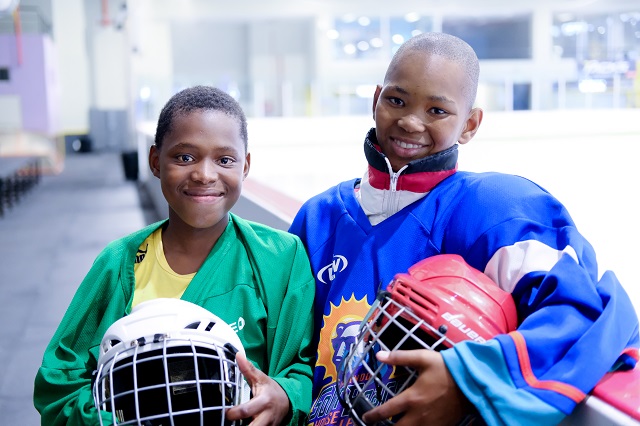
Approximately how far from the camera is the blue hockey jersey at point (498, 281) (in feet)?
2.90

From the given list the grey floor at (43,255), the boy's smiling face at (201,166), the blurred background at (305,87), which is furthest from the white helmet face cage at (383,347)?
the blurred background at (305,87)

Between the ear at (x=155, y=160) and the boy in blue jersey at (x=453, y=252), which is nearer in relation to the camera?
the boy in blue jersey at (x=453, y=252)

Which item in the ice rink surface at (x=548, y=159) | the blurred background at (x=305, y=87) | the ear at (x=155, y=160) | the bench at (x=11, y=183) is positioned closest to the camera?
the ear at (x=155, y=160)

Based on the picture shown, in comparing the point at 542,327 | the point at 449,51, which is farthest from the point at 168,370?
the point at 449,51

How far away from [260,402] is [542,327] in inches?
16.7

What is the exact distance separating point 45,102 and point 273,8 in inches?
193

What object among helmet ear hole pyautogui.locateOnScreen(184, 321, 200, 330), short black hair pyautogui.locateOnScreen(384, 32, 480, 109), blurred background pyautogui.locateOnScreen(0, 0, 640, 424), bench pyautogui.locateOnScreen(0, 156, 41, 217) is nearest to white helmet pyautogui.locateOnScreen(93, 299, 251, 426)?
helmet ear hole pyautogui.locateOnScreen(184, 321, 200, 330)

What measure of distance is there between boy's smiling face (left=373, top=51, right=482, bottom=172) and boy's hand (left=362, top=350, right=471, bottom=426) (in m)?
0.45

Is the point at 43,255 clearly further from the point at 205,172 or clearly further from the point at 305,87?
the point at 305,87

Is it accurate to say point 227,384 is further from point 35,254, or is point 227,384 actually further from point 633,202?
point 35,254

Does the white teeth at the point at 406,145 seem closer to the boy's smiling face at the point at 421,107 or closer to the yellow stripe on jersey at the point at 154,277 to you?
the boy's smiling face at the point at 421,107

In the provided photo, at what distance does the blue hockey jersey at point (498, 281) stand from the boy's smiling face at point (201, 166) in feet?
0.62

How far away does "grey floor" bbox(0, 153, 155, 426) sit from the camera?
9.22 ft

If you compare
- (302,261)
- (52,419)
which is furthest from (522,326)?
(52,419)
